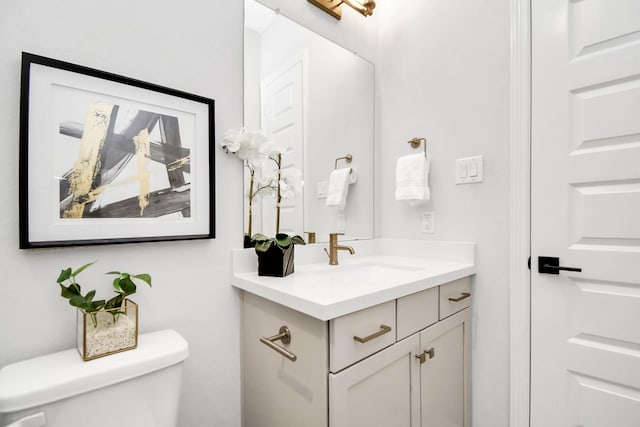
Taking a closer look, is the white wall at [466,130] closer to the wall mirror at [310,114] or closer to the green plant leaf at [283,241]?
the wall mirror at [310,114]

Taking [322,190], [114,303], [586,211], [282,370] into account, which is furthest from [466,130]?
[114,303]

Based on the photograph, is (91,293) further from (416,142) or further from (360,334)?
(416,142)

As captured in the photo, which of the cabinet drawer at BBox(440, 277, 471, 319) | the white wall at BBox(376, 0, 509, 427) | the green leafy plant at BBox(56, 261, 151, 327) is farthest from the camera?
the white wall at BBox(376, 0, 509, 427)

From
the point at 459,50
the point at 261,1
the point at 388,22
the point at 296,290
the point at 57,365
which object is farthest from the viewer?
the point at 388,22

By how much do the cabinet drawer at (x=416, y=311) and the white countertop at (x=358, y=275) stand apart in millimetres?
35

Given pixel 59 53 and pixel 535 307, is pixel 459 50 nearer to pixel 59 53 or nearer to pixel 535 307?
pixel 535 307

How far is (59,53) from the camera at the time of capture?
2.80 ft

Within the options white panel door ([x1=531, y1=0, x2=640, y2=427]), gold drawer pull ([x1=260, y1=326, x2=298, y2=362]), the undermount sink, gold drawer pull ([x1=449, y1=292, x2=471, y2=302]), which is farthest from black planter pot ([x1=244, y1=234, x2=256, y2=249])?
white panel door ([x1=531, y1=0, x2=640, y2=427])

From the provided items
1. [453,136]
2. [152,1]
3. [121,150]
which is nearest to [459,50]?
[453,136]

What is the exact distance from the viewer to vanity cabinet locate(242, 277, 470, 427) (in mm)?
824

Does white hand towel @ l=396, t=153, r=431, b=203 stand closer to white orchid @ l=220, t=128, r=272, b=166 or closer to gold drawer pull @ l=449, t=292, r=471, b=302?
gold drawer pull @ l=449, t=292, r=471, b=302

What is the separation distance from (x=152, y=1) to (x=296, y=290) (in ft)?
3.44

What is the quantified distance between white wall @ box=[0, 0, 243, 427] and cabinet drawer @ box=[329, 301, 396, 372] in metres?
0.52

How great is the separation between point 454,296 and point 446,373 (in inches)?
12.0
